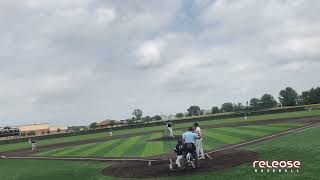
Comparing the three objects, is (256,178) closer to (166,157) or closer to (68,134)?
(166,157)

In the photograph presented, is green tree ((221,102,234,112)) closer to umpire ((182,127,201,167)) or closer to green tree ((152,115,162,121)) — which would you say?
green tree ((152,115,162,121))

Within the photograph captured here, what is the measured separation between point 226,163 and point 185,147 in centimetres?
211

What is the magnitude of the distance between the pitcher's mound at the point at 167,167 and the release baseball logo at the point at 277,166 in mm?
1430

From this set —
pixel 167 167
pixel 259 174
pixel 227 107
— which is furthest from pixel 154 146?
pixel 227 107

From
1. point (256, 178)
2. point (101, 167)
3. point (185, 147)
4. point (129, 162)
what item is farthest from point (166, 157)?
point (256, 178)

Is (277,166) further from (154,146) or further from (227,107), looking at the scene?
(227,107)

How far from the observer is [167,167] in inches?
856

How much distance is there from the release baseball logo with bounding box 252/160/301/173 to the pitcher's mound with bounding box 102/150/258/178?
1.43 metres

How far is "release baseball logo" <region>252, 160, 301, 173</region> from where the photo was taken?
16995 mm

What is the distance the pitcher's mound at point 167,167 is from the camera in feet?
65.2

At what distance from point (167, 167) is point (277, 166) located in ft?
19.2

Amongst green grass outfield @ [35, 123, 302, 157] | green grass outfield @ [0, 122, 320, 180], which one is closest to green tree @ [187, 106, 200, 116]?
green grass outfield @ [35, 123, 302, 157]

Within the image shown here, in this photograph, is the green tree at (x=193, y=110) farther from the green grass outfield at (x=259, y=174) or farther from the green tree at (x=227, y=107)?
the green grass outfield at (x=259, y=174)

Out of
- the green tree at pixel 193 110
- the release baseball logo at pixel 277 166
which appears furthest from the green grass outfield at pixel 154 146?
the green tree at pixel 193 110
